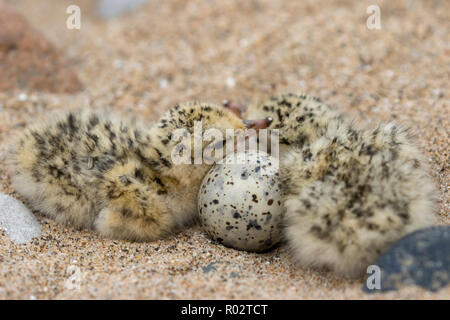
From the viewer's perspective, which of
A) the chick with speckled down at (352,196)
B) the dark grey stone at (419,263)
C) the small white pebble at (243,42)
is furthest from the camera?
the small white pebble at (243,42)

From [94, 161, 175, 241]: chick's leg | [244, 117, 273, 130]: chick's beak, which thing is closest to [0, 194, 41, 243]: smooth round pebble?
[94, 161, 175, 241]: chick's leg

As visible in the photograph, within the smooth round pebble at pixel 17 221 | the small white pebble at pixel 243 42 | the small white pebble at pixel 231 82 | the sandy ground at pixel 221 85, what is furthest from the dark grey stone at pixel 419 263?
the small white pebble at pixel 243 42

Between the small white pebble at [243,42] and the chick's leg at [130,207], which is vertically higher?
the small white pebble at [243,42]

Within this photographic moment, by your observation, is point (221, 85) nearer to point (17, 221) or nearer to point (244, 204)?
point (244, 204)

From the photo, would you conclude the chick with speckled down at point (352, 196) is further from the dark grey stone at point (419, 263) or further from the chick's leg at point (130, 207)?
the chick's leg at point (130, 207)

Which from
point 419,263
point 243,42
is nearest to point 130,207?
point 419,263

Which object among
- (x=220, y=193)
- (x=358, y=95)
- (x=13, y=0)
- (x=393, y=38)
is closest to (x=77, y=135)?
(x=220, y=193)
